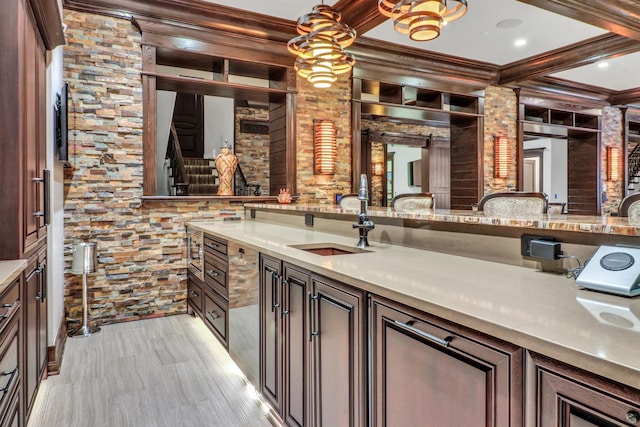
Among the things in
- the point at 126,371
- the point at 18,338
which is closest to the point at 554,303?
the point at 18,338

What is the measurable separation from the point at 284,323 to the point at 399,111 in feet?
16.0

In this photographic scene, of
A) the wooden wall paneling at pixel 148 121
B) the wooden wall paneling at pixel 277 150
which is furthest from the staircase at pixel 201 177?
the wooden wall paneling at pixel 148 121

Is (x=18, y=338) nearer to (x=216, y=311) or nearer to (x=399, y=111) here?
(x=216, y=311)

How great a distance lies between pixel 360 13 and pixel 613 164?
6921mm

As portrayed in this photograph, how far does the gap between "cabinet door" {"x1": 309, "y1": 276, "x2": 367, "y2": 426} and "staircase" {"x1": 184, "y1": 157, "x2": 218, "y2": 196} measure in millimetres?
5651

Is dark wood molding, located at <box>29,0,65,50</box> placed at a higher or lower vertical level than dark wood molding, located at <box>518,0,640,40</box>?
lower

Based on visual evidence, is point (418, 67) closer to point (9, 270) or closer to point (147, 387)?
point (147, 387)

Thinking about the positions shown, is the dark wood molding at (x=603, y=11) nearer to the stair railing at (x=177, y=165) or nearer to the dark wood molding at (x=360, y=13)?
the dark wood molding at (x=360, y=13)

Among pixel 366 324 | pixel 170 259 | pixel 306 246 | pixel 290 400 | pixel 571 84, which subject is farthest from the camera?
pixel 571 84

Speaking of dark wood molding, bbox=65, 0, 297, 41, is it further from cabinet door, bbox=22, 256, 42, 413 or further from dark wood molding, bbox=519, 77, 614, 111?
dark wood molding, bbox=519, 77, 614, 111

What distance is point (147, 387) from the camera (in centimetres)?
261

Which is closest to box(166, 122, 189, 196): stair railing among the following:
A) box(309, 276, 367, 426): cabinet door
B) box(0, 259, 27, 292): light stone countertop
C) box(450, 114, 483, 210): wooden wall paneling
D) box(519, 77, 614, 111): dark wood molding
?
box(450, 114, 483, 210): wooden wall paneling

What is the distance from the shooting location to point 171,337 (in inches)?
142

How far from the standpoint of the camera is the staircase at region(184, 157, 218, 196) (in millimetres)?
6938
